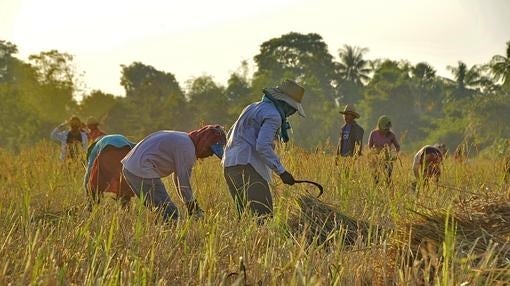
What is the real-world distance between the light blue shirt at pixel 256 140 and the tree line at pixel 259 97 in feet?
55.1

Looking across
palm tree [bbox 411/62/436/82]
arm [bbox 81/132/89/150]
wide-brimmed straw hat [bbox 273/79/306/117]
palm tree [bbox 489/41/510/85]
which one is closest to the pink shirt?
arm [bbox 81/132/89/150]

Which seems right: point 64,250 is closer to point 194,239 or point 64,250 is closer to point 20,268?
point 20,268

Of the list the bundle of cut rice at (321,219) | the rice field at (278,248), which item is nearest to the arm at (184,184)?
the rice field at (278,248)

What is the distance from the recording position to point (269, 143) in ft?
16.7

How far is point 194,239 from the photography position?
145 inches

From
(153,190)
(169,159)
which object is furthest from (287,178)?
(153,190)

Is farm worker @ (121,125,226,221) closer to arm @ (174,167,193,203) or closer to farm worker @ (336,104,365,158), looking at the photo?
arm @ (174,167,193,203)

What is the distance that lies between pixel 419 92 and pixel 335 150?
59660mm

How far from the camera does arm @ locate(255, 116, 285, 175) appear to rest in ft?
16.5

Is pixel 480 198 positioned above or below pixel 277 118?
below

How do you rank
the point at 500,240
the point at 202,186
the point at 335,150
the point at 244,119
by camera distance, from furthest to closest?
1. the point at 335,150
2. the point at 202,186
3. the point at 244,119
4. the point at 500,240

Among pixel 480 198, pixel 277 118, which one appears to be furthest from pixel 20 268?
pixel 277 118

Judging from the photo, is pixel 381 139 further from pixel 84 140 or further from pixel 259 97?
pixel 259 97

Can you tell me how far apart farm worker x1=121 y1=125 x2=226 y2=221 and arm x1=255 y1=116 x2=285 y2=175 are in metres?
0.32
